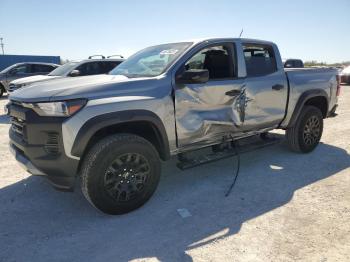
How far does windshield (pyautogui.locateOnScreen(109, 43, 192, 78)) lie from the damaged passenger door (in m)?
0.21

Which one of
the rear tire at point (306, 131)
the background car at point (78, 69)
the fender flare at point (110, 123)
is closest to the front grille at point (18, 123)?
the fender flare at point (110, 123)

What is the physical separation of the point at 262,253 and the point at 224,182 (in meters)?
1.58

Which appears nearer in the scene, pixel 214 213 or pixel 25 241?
pixel 25 241

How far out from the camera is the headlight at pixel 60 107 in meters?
2.94

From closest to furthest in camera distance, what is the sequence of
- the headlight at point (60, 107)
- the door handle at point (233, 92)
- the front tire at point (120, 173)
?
the headlight at point (60, 107)
the front tire at point (120, 173)
the door handle at point (233, 92)

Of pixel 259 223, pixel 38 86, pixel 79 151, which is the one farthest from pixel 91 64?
pixel 259 223

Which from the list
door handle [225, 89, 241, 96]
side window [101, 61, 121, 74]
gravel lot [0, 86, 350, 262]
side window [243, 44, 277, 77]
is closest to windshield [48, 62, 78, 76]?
side window [101, 61, 121, 74]

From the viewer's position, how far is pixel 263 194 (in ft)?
12.6

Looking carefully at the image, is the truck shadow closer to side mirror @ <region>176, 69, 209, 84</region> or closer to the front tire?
the front tire

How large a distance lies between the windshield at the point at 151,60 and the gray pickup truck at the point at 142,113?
2cm

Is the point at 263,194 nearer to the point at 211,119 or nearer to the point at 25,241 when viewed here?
the point at 211,119

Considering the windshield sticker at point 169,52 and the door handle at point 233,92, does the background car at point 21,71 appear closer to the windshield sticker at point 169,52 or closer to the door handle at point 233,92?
the windshield sticker at point 169,52

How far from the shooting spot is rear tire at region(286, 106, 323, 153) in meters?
5.20

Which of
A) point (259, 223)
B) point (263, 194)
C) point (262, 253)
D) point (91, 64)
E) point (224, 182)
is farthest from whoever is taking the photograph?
point (91, 64)
